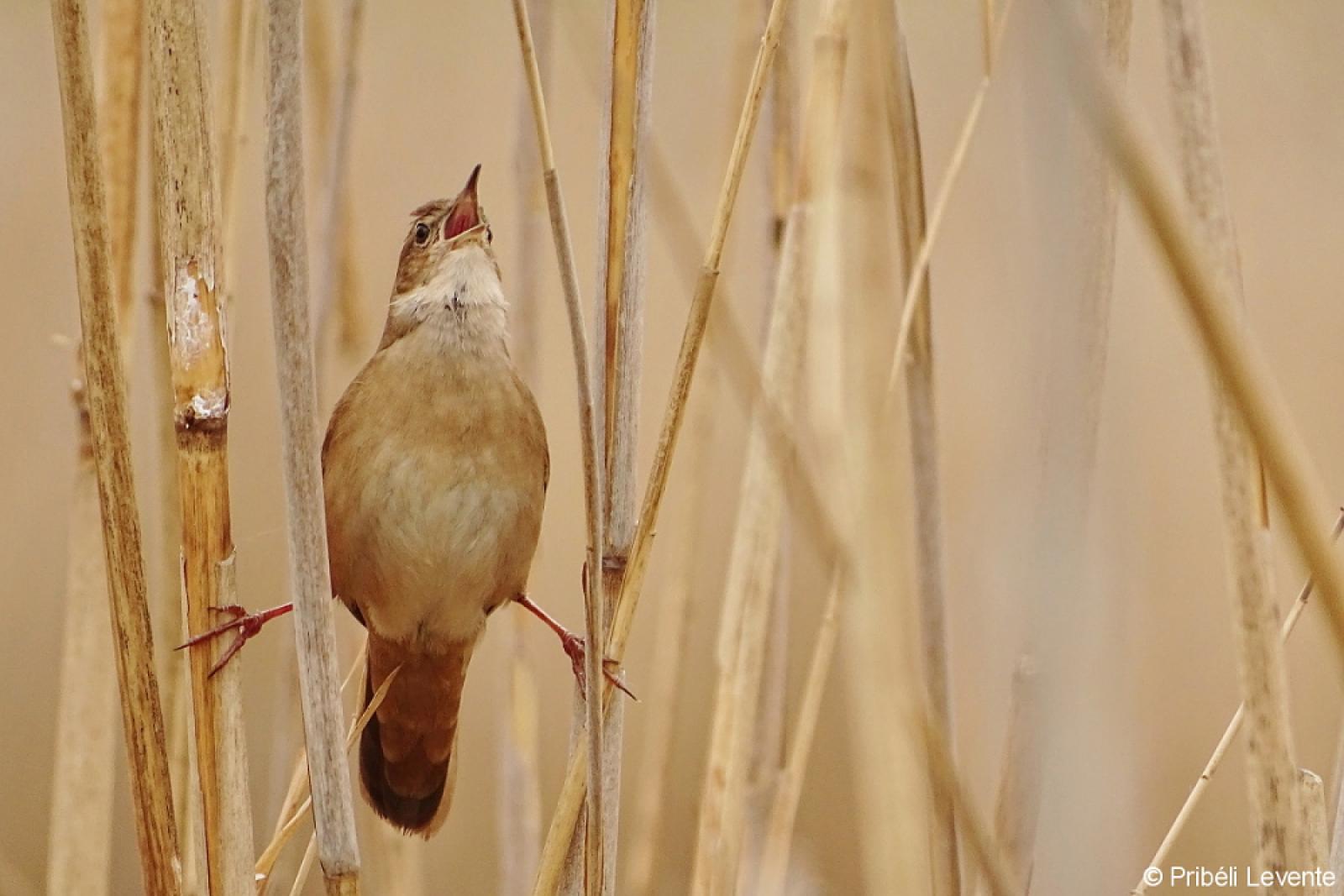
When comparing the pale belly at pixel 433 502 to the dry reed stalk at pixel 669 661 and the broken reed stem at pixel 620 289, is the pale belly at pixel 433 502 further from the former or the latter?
the broken reed stem at pixel 620 289

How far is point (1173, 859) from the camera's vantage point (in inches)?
131

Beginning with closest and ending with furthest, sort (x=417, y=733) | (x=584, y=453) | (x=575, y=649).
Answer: (x=584, y=453) < (x=575, y=649) < (x=417, y=733)

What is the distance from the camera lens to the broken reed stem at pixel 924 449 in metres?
1.49

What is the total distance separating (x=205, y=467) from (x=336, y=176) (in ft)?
2.68

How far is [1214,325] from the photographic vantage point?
0.67m

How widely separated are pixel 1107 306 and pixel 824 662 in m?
0.55

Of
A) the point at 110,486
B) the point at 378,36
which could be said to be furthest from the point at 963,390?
the point at 110,486

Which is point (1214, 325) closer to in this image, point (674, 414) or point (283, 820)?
point (674, 414)

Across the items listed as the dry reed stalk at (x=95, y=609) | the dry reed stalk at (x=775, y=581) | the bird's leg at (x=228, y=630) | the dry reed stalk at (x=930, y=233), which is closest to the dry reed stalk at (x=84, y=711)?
the dry reed stalk at (x=95, y=609)

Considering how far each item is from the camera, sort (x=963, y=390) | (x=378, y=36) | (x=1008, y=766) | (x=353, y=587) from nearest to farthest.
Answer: (x=1008, y=766)
(x=353, y=587)
(x=963, y=390)
(x=378, y=36)

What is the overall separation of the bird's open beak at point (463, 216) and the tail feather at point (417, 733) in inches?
24.5

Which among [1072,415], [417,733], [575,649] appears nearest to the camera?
[1072,415]

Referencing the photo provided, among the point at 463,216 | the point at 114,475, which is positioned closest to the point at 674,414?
the point at 114,475

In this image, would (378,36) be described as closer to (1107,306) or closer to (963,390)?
(963,390)
